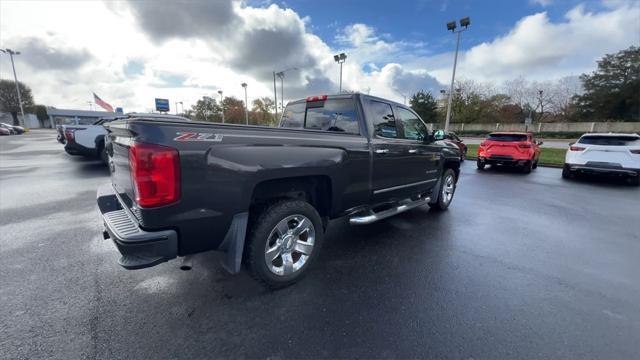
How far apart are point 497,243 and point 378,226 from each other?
1.76 m

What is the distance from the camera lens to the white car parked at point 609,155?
8141mm

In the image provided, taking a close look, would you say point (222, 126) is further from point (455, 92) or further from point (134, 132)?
point (455, 92)

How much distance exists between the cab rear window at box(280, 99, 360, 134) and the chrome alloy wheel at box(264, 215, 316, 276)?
141cm

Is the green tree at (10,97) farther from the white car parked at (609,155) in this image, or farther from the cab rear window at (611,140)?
the cab rear window at (611,140)

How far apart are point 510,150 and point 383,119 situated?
911 centimetres

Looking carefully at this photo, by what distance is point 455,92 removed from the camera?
51250mm

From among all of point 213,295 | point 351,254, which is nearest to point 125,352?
point 213,295

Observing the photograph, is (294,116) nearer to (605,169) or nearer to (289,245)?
(289,245)

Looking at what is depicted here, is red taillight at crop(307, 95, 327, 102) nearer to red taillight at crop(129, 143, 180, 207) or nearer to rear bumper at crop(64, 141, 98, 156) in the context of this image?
red taillight at crop(129, 143, 180, 207)

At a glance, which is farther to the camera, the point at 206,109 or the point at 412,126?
the point at 206,109

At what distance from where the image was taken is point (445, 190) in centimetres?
575

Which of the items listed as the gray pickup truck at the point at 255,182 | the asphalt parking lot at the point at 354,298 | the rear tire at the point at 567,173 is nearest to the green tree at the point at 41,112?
the asphalt parking lot at the point at 354,298

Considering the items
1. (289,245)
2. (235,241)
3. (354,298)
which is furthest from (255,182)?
(354,298)

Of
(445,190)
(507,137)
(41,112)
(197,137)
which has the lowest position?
(445,190)
